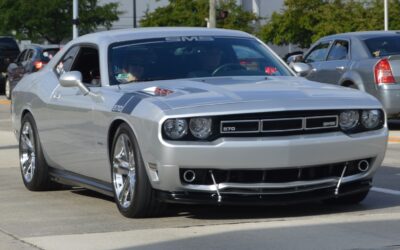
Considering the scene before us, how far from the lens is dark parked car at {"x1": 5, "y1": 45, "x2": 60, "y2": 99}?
30.0 meters

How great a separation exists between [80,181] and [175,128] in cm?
186

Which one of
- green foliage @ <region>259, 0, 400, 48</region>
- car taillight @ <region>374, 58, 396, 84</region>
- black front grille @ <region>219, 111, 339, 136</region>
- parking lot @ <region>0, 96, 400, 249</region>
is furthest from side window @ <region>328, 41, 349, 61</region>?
green foliage @ <region>259, 0, 400, 48</region>

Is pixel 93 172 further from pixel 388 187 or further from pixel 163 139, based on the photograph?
pixel 388 187

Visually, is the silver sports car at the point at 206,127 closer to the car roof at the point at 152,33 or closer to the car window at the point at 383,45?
the car roof at the point at 152,33

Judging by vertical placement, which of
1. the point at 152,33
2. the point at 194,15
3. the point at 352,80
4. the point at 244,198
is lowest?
the point at 194,15

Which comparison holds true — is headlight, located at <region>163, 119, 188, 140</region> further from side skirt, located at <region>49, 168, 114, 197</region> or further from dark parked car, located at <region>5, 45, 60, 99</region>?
dark parked car, located at <region>5, 45, 60, 99</region>

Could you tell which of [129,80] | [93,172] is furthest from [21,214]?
[129,80]

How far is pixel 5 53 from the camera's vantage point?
38312 millimetres

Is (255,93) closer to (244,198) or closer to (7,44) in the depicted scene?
(244,198)

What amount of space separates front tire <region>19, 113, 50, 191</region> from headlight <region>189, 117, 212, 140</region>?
278 cm

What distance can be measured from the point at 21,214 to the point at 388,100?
29.7 feet

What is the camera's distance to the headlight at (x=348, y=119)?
8.24 meters

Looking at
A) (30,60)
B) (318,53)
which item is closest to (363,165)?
(318,53)

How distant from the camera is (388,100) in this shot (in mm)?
16875
